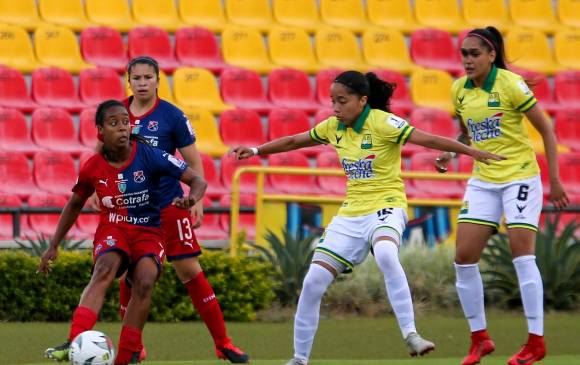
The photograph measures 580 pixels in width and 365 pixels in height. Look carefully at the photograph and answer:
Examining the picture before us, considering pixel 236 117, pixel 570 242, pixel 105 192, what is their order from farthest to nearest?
pixel 236 117 → pixel 570 242 → pixel 105 192

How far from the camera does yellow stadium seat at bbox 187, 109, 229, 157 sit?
15.1 metres

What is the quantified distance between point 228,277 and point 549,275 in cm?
319

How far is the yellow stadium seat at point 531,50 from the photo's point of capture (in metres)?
17.9

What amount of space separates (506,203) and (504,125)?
19.6 inches

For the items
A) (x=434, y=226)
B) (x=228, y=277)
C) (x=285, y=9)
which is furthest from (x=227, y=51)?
(x=228, y=277)

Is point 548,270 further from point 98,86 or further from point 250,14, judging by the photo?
point 250,14

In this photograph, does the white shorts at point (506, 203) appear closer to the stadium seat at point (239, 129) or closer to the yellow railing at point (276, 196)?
the yellow railing at point (276, 196)

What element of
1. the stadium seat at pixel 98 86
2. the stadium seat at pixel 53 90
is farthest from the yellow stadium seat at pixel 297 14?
the stadium seat at pixel 53 90

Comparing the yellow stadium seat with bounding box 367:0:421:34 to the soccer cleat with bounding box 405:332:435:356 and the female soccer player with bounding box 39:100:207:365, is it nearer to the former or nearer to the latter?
the female soccer player with bounding box 39:100:207:365

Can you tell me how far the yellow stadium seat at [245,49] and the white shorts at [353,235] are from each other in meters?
8.90

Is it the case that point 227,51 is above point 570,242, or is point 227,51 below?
above

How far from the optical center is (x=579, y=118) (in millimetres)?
17188

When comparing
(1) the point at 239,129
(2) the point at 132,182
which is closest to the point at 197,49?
(1) the point at 239,129

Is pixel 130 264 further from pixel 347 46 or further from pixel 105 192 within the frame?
pixel 347 46
